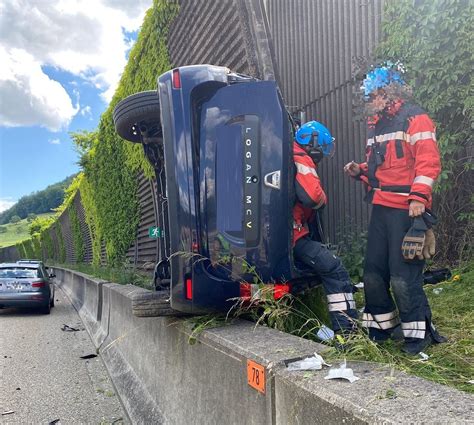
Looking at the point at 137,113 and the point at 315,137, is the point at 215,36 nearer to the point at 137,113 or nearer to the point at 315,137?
the point at 137,113

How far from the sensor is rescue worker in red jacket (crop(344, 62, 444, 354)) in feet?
9.52

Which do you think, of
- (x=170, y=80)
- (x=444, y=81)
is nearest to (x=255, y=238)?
(x=170, y=80)

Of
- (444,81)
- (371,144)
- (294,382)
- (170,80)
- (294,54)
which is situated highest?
(294,54)

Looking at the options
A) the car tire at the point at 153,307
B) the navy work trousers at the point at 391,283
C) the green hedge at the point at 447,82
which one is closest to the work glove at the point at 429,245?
the navy work trousers at the point at 391,283

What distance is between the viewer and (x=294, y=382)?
77.9 inches

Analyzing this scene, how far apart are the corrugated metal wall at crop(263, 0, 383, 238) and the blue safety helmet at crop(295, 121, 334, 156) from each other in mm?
2418

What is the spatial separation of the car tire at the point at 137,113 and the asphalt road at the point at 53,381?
269cm

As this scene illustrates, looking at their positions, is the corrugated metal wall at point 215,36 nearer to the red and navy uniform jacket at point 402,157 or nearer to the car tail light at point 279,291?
the red and navy uniform jacket at point 402,157

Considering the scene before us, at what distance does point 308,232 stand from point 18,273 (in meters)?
11.9

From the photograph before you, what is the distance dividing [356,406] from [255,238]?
61.2 inches

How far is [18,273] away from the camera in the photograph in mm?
13281

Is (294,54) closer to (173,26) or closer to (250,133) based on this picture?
(173,26)

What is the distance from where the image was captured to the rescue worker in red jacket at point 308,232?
3135 mm

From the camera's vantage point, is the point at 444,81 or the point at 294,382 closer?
the point at 294,382
